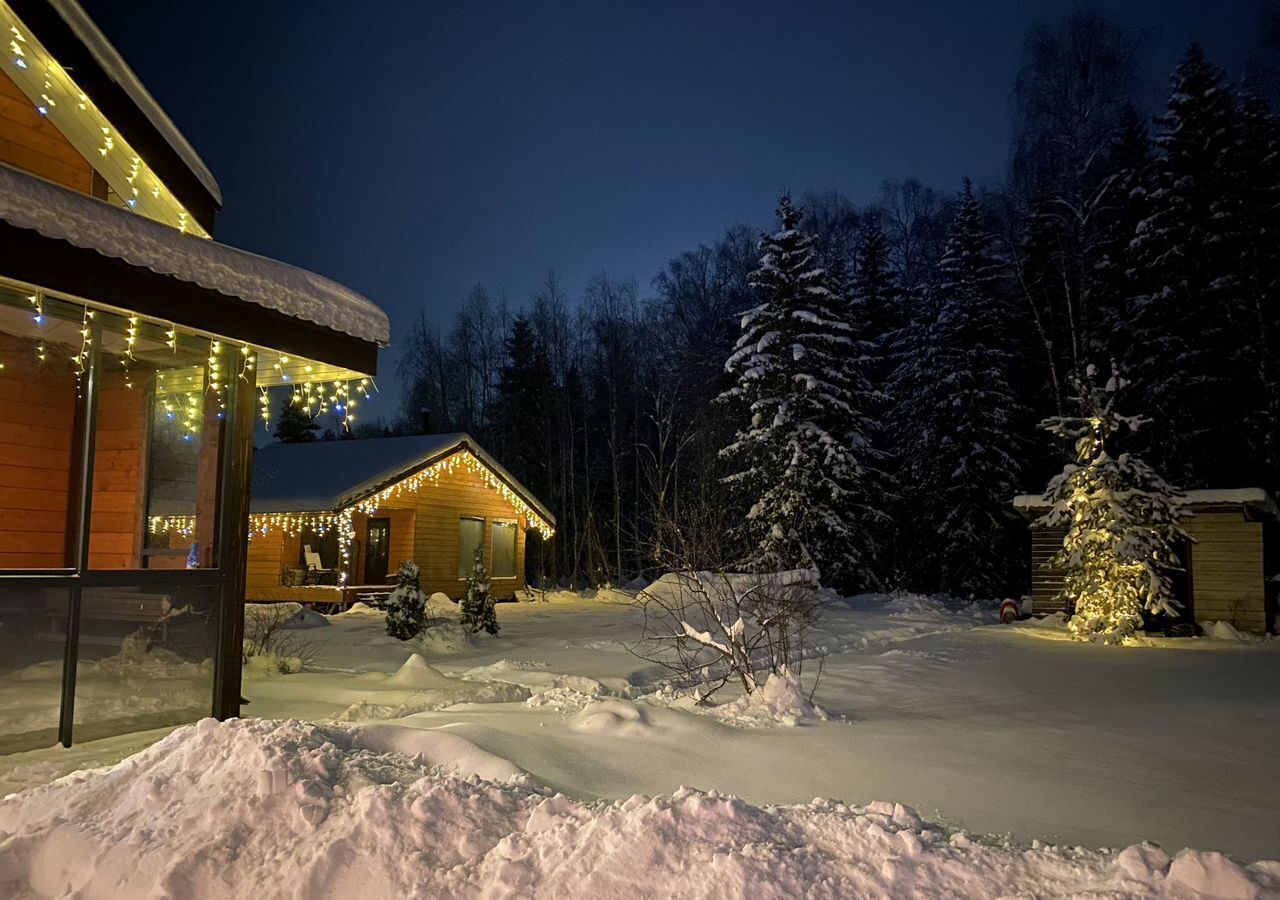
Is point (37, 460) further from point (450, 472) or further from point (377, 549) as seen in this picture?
point (377, 549)

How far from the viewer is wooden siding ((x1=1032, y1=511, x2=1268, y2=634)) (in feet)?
52.0

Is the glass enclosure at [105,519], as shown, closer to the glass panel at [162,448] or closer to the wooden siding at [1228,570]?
the glass panel at [162,448]

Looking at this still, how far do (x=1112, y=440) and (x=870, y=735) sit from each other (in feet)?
62.2

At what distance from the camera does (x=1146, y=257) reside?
72.2 feet

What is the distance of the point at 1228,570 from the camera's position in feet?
52.8

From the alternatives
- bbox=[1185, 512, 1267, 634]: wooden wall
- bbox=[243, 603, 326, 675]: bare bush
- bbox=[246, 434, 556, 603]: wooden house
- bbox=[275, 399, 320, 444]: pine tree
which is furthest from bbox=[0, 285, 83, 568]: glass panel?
bbox=[275, 399, 320, 444]: pine tree

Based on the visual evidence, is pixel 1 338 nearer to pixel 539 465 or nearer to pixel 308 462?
pixel 308 462

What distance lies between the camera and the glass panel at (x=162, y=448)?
6.99 m

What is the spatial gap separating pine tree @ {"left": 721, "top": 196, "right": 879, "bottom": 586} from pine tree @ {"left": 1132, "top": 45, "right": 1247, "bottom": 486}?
7.30 metres

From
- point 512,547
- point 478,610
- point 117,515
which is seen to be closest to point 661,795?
point 117,515

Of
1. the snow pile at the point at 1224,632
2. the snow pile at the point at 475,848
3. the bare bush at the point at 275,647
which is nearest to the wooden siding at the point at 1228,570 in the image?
the snow pile at the point at 1224,632

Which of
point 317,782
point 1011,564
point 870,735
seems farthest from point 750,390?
point 317,782

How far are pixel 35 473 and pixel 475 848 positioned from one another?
631 cm

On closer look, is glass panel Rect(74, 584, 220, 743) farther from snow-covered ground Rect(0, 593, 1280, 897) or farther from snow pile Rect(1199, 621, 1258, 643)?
snow pile Rect(1199, 621, 1258, 643)
